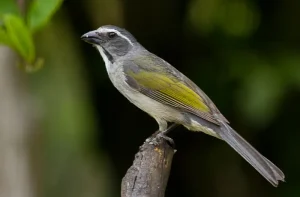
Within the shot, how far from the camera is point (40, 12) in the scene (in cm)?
417

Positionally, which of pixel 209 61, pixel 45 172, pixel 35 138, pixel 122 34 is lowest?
pixel 45 172

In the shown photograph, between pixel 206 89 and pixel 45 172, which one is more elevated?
pixel 206 89

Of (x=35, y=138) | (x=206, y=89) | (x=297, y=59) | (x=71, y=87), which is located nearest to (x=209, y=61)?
(x=206, y=89)

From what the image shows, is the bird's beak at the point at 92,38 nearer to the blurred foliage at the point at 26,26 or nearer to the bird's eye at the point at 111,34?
the bird's eye at the point at 111,34

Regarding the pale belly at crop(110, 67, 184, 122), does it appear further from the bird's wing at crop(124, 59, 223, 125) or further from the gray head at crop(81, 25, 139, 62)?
the gray head at crop(81, 25, 139, 62)

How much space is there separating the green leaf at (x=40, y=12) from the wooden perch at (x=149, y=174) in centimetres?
88

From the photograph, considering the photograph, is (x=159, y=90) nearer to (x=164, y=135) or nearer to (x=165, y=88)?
(x=165, y=88)

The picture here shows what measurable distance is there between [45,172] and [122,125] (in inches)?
32.5

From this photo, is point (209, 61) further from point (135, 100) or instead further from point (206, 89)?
point (135, 100)

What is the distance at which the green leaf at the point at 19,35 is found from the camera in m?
4.09

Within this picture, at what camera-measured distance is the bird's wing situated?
4340 mm

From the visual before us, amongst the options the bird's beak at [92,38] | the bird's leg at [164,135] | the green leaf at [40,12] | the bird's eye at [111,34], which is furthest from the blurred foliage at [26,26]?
the bird's leg at [164,135]

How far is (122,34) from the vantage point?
4754 millimetres

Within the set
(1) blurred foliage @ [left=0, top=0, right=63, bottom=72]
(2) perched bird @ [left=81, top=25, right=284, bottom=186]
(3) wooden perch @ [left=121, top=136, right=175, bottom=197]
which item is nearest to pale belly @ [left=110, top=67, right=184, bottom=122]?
(2) perched bird @ [left=81, top=25, right=284, bottom=186]
